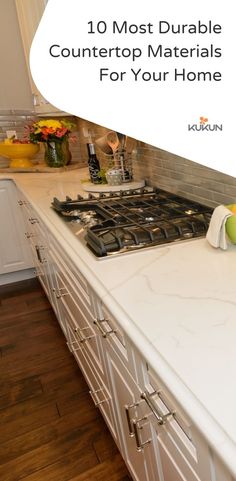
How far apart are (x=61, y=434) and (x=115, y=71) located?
1.39m

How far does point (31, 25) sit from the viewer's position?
7.96ft

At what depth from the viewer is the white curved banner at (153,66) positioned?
106cm

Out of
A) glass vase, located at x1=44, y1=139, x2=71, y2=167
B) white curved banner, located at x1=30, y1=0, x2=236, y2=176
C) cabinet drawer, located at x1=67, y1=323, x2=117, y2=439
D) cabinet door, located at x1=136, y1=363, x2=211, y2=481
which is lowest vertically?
cabinet drawer, located at x1=67, y1=323, x2=117, y2=439

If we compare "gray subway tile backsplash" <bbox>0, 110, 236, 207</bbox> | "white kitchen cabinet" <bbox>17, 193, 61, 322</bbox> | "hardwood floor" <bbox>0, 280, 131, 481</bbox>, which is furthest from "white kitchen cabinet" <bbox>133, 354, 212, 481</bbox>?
"white kitchen cabinet" <bbox>17, 193, 61, 322</bbox>

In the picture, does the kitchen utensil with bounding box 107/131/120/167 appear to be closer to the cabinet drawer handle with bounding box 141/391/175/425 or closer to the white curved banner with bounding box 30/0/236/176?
the white curved banner with bounding box 30/0/236/176

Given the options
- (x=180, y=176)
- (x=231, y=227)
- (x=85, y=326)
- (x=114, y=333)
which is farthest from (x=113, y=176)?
(x=114, y=333)

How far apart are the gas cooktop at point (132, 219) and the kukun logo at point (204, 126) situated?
0.28m

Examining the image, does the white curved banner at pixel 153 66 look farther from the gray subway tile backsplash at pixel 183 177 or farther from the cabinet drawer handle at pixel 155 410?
the cabinet drawer handle at pixel 155 410

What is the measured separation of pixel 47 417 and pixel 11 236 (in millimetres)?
1562

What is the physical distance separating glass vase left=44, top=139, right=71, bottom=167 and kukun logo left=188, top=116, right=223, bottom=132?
172 centimetres

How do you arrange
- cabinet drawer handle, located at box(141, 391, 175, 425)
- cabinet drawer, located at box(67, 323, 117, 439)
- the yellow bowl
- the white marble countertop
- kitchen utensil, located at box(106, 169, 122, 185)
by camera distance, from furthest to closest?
the yellow bowl → kitchen utensil, located at box(106, 169, 122, 185) → cabinet drawer, located at box(67, 323, 117, 439) → cabinet drawer handle, located at box(141, 391, 175, 425) → the white marble countertop

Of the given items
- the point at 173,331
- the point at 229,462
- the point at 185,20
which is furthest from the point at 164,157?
the point at 229,462

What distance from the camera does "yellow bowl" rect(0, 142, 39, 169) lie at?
2.84 metres

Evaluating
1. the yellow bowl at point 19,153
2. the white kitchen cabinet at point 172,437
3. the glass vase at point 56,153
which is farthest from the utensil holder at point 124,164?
the white kitchen cabinet at point 172,437
